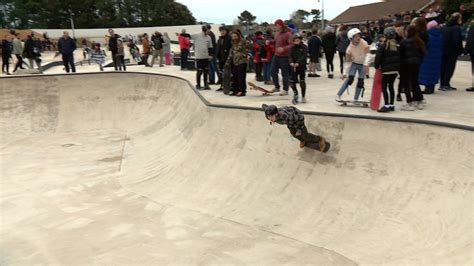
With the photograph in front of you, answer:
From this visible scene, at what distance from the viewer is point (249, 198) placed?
6.14 m

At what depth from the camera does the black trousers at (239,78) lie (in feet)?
30.6

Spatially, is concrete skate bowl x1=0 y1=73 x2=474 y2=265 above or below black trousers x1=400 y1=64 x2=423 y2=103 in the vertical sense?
below

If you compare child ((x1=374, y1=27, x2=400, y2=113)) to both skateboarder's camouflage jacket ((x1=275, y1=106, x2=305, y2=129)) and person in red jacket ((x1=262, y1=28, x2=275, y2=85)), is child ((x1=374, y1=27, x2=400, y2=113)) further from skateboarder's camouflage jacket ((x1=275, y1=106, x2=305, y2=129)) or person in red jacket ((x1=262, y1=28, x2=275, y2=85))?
person in red jacket ((x1=262, y1=28, x2=275, y2=85))

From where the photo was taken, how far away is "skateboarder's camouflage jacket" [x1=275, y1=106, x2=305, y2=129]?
5.70m

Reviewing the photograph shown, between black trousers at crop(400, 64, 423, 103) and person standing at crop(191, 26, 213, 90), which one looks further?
person standing at crop(191, 26, 213, 90)

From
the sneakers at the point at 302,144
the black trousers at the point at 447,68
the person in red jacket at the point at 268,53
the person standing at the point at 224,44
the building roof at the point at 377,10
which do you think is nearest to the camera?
the sneakers at the point at 302,144

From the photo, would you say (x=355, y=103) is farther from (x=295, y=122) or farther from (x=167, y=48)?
(x=167, y=48)

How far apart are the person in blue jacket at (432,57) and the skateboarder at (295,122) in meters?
3.52

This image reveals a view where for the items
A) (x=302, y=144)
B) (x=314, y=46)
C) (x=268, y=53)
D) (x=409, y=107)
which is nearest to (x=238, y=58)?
(x=268, y=53)

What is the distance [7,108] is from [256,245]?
35.9ft

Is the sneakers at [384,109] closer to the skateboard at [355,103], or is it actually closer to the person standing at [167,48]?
the skateboard at [355,103]

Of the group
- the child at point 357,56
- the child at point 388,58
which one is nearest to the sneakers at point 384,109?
the child at point 388,58

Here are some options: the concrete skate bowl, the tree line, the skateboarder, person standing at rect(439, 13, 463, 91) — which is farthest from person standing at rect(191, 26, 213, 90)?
the tree line

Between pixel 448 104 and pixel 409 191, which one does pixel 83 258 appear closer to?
pixel 409 191
